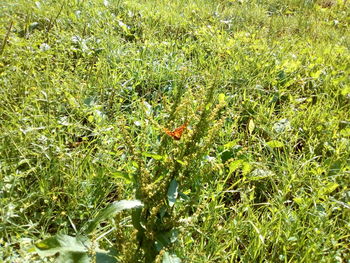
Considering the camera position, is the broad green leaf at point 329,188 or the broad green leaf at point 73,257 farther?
the broad green leaf at point 329,188

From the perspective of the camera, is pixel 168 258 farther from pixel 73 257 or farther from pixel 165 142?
pixel 165 142

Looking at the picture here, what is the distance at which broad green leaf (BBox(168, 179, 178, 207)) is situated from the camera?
1.20 metres

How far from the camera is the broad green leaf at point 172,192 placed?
1.20 metres

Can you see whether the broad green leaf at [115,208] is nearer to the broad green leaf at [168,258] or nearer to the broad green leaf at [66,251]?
the broad green leaf at [66,251]

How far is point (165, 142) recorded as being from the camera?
138 centimetres

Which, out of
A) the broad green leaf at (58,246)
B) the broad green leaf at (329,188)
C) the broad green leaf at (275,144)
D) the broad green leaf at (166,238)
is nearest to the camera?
the broad green leaf at (58,246)

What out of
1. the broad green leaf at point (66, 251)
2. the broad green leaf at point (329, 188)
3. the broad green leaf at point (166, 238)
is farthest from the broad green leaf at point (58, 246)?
the broad green leaf at point (329, 188)

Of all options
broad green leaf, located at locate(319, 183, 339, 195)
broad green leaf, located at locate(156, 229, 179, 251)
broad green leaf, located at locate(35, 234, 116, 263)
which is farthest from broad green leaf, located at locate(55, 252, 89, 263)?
broad green leaf, located at locate(319, 183, 339, 195)

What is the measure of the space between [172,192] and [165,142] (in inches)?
9.5

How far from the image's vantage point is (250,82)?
265cm

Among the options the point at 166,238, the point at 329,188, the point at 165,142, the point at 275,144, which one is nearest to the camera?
the point at 166,238

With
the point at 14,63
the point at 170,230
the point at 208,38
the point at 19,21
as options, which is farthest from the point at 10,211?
the point at 208,38

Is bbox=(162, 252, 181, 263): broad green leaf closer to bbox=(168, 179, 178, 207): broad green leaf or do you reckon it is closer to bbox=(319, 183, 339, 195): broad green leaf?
bbox=(168, 179, 178, 207): broad green leaf

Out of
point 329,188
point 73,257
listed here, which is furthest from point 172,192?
point 329,188
